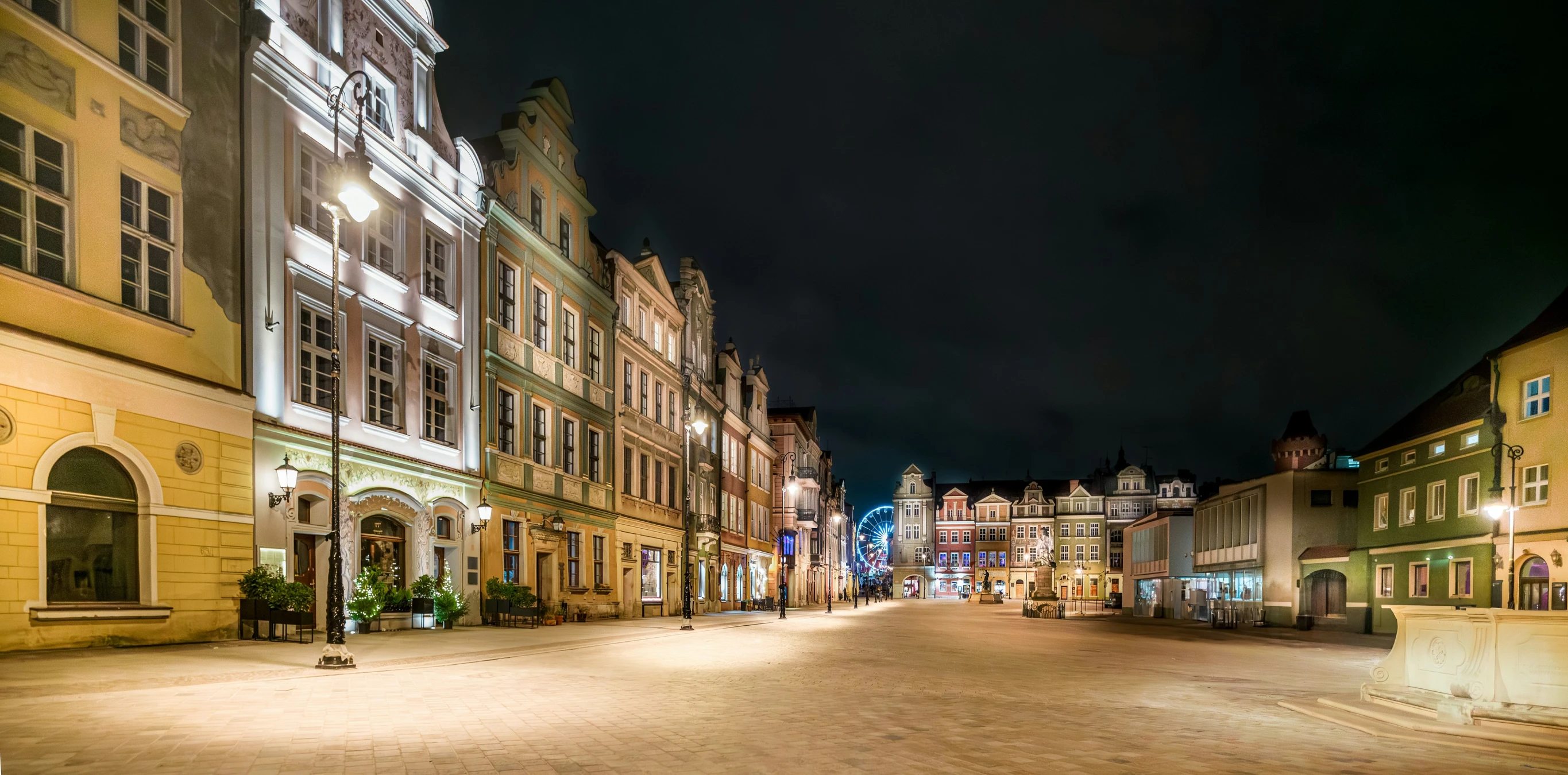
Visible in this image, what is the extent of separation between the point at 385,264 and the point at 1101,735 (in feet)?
65.9

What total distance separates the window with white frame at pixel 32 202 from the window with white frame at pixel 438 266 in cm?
1040

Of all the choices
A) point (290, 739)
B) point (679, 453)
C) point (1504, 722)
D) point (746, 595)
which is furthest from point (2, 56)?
point (746, 595)

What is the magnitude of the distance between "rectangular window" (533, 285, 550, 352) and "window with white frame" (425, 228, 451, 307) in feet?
14.8

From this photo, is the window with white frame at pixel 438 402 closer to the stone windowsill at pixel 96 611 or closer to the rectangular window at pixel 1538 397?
the stone windowsill at pixel 96 611

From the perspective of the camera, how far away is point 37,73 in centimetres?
1480

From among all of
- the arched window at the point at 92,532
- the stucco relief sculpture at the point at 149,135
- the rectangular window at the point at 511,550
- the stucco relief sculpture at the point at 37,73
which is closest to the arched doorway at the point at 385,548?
the rectangular window at the point at 511,550

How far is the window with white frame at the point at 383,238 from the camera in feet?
76.2

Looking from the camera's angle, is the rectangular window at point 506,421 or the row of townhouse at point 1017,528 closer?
the rectangular window at point 506,421

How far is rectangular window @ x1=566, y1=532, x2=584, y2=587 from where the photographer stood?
107 feet

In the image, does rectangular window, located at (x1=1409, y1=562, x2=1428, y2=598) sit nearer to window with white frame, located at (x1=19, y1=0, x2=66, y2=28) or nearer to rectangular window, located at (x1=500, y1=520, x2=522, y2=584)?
rectangular window, located at (x1=500, y1=520, x2=522, y2=584)

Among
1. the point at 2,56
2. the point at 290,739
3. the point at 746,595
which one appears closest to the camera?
the point at 290,739

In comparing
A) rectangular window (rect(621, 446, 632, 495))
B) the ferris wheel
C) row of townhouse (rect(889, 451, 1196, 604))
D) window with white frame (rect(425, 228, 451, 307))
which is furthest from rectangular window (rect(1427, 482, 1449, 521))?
row of townhouse (rect(889, 451, 1196, 604))

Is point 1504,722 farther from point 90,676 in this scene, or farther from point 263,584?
point 263,584

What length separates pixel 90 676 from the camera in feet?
38.0
